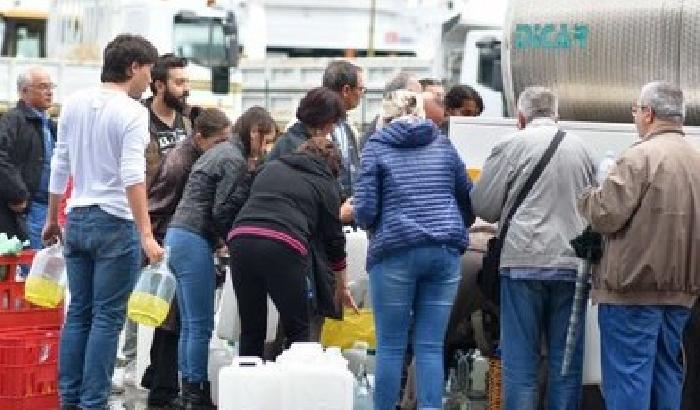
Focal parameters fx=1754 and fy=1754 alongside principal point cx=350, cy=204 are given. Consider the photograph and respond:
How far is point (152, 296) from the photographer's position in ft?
31.0

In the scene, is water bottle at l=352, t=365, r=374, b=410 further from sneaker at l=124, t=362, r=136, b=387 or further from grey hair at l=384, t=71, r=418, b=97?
sneaker at l=124, t=362, r=136, b=387

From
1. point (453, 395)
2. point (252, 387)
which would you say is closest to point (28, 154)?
point (453, 395)

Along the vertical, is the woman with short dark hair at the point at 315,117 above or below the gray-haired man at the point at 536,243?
above

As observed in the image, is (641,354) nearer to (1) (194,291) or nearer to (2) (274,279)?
(2) (274,279)

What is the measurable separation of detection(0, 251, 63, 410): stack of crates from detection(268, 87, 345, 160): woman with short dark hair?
164cm

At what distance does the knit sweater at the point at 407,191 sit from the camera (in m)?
9.09

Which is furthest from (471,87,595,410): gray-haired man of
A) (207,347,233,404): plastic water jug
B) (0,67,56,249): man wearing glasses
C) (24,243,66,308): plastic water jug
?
(0,67,56,249): man wearing glasses

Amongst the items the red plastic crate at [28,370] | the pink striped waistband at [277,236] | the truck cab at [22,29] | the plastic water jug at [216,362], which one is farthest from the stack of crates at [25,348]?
the truck cab at [22,29]

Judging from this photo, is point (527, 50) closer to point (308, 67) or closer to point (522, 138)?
point (522, 138)


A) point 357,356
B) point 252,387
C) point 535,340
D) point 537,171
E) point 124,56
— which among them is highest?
point 124,56

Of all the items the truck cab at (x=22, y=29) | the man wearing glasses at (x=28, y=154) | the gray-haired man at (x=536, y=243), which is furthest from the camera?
the truck cab at (x=22, y=29)

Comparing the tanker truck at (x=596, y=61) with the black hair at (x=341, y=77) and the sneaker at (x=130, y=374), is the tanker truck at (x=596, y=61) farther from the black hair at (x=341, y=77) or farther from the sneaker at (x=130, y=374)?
the sneaker at (x=130, y=374)

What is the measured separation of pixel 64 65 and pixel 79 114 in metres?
25.3

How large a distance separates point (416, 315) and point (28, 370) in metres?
2.24
